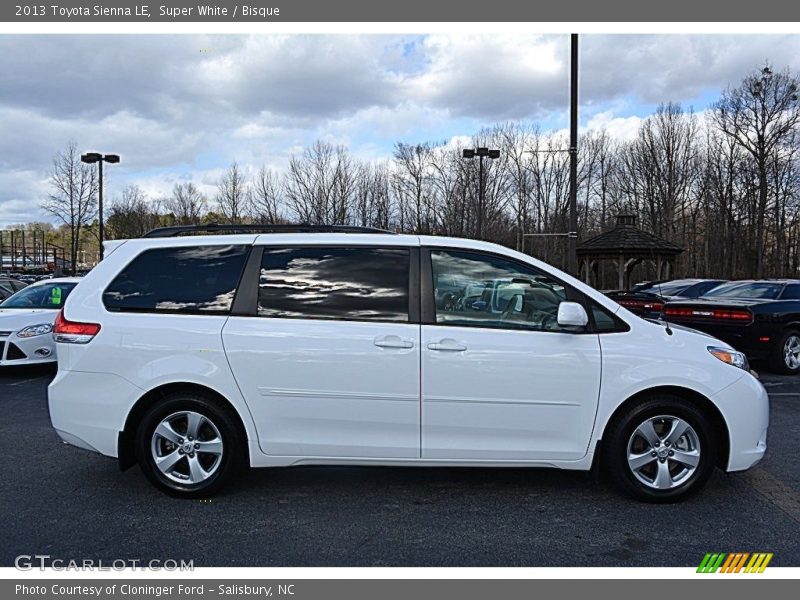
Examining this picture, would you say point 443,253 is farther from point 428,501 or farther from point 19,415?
point 19,415

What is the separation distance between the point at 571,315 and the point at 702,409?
1177mm

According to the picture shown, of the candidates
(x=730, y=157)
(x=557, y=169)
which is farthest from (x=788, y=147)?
(x=557, y=169)

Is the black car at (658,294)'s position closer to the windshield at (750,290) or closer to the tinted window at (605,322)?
the windshield at (750,290)

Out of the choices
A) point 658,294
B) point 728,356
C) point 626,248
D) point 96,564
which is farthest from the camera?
point 626,248

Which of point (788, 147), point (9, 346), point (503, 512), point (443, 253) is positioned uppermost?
point (788, 147)

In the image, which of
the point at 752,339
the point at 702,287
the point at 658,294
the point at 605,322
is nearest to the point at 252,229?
the point at 605,322

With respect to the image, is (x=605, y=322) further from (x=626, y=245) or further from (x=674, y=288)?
(x=626, y=245)

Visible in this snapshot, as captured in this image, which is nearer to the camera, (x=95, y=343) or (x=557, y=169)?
(x=95, y=343)

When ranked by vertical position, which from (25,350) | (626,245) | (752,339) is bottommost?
(25,350)

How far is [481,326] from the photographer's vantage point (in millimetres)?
4043

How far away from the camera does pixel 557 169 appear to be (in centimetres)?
4622

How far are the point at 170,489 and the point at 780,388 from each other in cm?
802

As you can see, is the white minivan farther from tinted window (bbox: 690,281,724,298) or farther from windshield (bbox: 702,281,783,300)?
tinted window (bbox: 690,281,724,298)

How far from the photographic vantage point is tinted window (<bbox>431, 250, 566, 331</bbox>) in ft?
13.4
